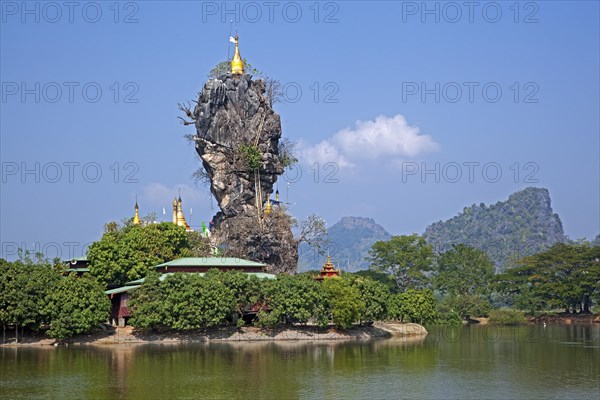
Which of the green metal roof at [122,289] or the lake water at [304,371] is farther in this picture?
the green metal roof at [122,289]

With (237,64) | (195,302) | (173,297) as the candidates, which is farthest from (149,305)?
(237,64)

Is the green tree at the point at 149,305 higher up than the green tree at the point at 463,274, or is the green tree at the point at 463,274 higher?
the green tree at the point at 463,274

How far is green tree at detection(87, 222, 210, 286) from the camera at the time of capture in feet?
222

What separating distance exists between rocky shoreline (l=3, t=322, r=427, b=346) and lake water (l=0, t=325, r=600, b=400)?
2495 mm

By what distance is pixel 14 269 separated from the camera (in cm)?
5953

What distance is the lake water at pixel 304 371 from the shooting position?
129ft

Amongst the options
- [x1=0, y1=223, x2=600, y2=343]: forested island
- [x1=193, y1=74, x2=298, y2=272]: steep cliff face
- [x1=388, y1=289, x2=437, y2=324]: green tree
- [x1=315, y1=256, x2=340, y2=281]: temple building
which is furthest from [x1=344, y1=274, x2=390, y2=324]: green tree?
[x1=193, y1=74, x2=298, y2=272]: steep cliff face

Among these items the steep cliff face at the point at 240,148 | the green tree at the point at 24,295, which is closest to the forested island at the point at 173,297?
the green tree at the point at 24,295

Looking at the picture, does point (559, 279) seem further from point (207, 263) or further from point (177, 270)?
point (177, 270)

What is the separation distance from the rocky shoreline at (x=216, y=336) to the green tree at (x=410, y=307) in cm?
640

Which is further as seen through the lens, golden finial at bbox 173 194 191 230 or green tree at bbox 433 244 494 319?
green tree at bbox 433 244 494 319

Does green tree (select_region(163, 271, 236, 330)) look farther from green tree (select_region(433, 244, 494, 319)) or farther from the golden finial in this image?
green tree (select_region(433, 244, 494, 319))

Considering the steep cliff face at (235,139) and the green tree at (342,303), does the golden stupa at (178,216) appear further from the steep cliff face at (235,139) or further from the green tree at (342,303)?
the green tree at (342,303)

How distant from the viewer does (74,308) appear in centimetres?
5884
